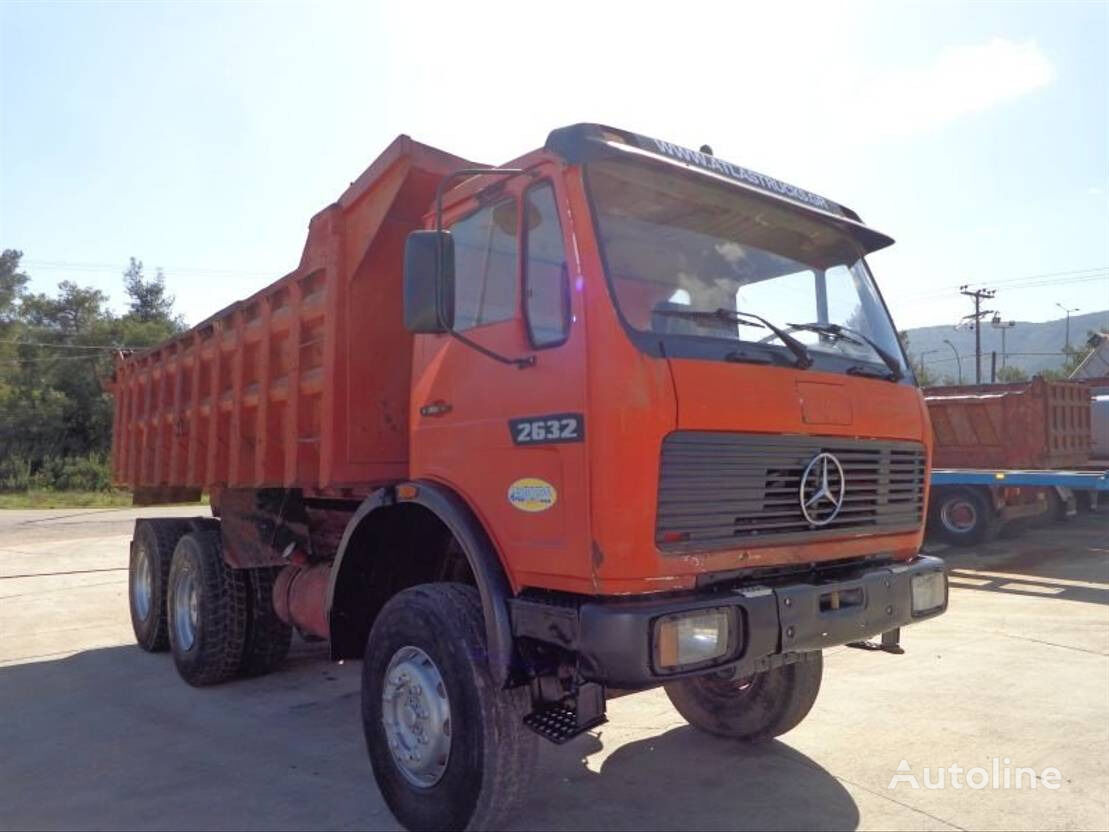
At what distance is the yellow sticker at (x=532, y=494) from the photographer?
308 centimetres

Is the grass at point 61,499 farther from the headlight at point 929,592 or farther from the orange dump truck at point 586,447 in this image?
Result: the headlight at point 929,592

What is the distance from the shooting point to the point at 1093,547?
12.4 m

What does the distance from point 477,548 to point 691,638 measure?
2.94 feet

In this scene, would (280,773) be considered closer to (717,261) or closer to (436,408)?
(436,408)

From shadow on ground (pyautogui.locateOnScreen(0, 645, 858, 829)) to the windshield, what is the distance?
6.62 feet

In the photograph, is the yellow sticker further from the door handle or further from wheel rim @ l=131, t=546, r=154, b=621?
wheel rim @ l=131, t=546, r=154, b=621

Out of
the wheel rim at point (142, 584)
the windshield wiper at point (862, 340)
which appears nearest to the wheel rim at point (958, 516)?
the windshield wiper at point (862, 340)

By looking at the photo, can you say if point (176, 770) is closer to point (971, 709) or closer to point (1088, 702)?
point (971, 709)

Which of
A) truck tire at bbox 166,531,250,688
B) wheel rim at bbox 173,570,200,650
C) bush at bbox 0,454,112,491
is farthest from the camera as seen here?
bush at bbox 0,454,112,491

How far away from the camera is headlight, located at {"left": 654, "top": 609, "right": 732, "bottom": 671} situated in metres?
2.81

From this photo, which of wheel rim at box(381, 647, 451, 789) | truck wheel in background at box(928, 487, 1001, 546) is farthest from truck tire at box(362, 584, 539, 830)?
truck wheel in background at box(928, 487, 1001, 546)

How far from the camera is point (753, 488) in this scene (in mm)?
3193

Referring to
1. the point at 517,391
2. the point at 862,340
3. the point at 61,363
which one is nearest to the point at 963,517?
the point at 862,340

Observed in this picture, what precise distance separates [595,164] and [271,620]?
4.23m
